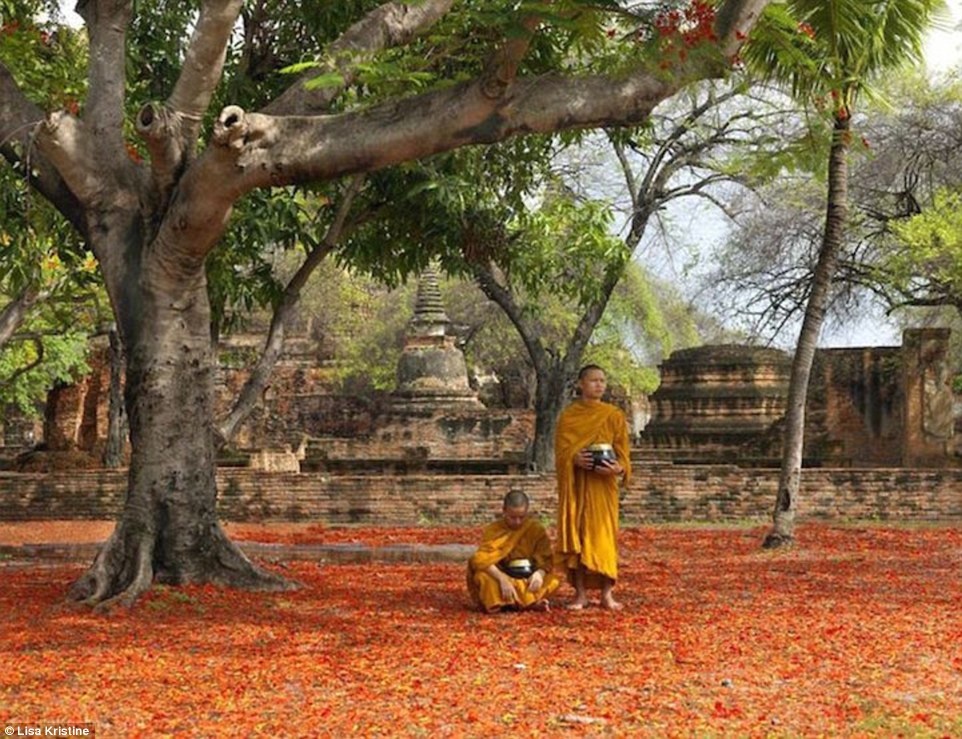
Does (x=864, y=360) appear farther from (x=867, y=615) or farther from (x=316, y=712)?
(x=316, y=712)

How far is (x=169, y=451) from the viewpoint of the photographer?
962 cm

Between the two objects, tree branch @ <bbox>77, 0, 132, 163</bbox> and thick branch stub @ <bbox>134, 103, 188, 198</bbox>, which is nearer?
thick branch stub @ <bbox>134, 103, 188, 198</bbox>

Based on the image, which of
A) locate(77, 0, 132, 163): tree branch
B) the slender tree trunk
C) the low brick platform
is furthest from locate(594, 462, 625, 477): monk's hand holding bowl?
the slender tree trunk

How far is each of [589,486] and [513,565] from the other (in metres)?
0.67

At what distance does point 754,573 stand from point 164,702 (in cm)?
610

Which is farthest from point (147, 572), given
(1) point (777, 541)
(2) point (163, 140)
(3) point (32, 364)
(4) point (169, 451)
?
(3) point (32, 364)

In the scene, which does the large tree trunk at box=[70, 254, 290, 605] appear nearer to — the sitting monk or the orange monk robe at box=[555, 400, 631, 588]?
the sitting monk

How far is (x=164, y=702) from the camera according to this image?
20.4 feet

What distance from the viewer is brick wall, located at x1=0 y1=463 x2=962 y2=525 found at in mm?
16766

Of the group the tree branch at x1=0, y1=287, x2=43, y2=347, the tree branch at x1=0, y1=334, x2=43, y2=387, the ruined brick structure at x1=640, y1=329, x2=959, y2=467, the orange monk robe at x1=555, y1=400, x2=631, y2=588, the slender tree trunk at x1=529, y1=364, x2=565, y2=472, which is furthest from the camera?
the ruined brick structure at x1=640, y1=329, x2=959, y2=467

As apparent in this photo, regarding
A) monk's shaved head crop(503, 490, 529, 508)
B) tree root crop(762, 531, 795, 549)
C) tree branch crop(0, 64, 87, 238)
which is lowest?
tree root crop(762, 531, 795, 549)

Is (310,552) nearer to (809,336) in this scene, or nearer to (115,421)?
(809,336)

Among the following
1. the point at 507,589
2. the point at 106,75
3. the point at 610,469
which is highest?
the point at 106,75

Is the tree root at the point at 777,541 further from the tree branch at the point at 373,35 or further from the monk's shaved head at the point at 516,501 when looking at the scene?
the tree branch at the point at 373,35
